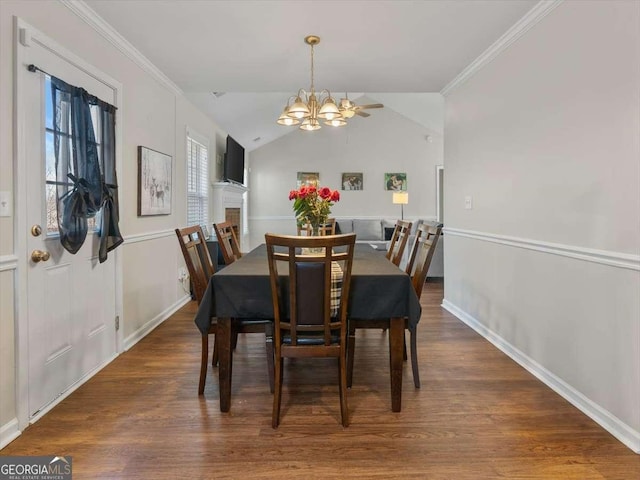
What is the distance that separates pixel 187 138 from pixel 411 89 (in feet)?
8.63

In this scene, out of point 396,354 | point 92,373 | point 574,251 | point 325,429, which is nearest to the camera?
point 325,429

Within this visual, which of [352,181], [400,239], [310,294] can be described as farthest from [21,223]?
[352,181]

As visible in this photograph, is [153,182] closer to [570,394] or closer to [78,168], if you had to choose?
[78,168]

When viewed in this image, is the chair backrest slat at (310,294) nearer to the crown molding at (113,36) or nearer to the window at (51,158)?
the window at (51,158)

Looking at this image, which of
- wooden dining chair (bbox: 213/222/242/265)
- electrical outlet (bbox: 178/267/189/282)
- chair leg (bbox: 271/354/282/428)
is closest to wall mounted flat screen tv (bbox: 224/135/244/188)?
electrical outlet (bbox: 178/267/189/282)

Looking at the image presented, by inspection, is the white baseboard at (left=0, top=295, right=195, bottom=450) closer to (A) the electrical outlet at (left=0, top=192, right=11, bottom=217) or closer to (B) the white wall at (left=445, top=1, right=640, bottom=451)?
(A) the electrical outlet at (left=0, top=192, right=11, bottom=217)

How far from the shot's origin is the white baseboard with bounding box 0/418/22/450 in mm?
1834

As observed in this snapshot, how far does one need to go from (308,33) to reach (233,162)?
3.82m

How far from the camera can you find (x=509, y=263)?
118 inches

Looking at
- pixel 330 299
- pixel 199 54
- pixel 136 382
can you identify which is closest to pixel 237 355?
pixel 136 382

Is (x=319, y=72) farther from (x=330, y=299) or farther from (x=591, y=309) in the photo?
(x=591, y=309)

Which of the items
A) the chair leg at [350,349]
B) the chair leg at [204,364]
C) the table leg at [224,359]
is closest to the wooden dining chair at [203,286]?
the chair leg at [204,364]

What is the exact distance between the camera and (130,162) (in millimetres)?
3230

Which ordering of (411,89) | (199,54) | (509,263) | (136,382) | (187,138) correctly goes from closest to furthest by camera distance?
(136,382), (509,263), (199,54), (411,89), (187,138)
